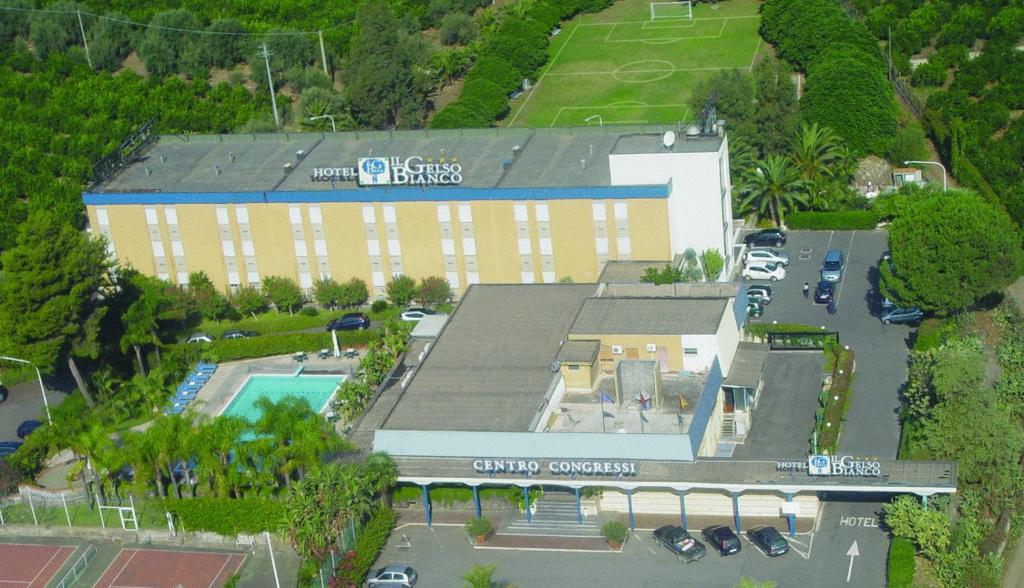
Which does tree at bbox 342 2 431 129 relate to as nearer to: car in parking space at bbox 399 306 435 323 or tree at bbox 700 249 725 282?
car in parking space at bbox 399 306 435 323

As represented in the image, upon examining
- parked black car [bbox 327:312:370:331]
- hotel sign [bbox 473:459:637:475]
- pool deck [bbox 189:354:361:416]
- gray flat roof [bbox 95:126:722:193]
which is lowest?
pool deck [bbox 189:354:361:416]

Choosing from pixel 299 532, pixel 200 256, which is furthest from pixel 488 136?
pixel 299 532

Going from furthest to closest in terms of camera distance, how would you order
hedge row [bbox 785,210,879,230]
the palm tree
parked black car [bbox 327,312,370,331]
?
hedge row [bbox 785,210,879,230]
the palm tree
parked black car [bbox 327,312,370,331]

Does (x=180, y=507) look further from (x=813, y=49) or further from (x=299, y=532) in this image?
(x=813, y=49)

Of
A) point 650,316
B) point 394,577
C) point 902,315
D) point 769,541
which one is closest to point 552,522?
point 394,577

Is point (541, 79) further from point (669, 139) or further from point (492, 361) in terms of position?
point (492, 361)

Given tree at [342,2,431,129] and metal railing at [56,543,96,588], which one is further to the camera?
tree at [342,2,431,129]

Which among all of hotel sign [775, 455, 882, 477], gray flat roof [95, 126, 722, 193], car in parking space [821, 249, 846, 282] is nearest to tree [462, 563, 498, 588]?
hotel sign [775, 455, 882, 477]
